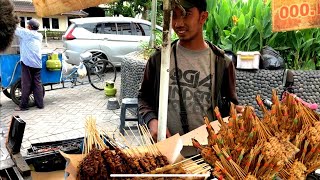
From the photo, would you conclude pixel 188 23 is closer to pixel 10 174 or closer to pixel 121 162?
pixel 121 162

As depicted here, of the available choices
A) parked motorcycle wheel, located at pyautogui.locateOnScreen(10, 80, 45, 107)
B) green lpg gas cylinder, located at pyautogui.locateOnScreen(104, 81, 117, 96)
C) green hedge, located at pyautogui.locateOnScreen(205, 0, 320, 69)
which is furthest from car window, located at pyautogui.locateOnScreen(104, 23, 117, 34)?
green hedge, located at pyautogui.locateOnScreen(205, 0, 320, 69)

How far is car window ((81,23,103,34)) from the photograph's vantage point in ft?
36.8

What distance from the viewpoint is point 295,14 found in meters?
2.41

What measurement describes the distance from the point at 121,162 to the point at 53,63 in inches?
242

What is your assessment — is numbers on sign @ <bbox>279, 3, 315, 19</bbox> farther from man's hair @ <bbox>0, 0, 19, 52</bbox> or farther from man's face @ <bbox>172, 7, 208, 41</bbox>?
man's hair @ <bbox>0, 0, 19, 52</bbox>

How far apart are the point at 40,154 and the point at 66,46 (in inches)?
346

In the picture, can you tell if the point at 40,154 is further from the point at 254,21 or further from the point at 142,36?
the point at 142,36

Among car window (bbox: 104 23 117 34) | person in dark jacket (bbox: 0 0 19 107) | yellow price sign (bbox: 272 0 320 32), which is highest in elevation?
car window (bbox: 104 23 117 34)

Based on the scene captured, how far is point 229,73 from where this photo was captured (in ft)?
7.61

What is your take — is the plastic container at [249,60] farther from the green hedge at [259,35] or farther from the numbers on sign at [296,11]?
the numbers on sign at [296,11]

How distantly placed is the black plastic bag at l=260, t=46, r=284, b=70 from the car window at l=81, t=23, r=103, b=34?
23.7 feet

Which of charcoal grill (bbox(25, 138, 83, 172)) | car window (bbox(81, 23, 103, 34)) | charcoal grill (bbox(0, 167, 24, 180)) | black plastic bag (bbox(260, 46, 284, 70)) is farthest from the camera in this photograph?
car window (bbox(81, 23, 103, 34))

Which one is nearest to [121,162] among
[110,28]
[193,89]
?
[193,89]

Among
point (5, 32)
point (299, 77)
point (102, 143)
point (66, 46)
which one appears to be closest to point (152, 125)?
point (102, 143)
